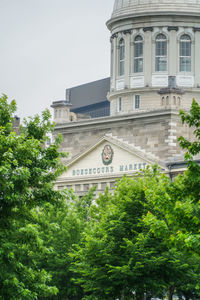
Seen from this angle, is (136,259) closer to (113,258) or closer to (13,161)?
(113,258)

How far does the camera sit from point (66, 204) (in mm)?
38844

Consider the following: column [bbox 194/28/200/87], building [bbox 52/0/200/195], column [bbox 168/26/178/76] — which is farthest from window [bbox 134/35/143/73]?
column [bbox 194/28/200/87]

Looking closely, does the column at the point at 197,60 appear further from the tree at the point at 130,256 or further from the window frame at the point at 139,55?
the tree at the point at 130,256

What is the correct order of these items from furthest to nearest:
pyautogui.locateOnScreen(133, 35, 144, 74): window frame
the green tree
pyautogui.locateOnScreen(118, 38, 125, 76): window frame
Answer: pyautogui.locateOnScreen(118, 38, 125, 76): window frame
pyautogui.locateOnScreen(133, 35, 144, 74): window frame
the green tree

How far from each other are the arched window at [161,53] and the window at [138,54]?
1627 mm

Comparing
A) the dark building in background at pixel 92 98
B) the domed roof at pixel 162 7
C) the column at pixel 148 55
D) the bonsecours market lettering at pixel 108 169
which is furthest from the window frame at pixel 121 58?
the dark building in background at pixel 92 98

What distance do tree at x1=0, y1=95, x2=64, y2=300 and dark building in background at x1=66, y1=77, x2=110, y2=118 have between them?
109512mm

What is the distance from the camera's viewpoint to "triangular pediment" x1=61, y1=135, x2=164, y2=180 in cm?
7931

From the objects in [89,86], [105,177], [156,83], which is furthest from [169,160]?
[89,86]

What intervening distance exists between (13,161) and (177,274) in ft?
53.6

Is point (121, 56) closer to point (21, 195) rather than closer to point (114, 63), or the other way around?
point (114, 63)

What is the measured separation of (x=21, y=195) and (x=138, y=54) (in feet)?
179

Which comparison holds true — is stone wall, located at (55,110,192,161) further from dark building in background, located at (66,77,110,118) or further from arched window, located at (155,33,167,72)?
dark building in background, located at (66,77,110,118)

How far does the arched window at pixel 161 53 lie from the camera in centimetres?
8851
